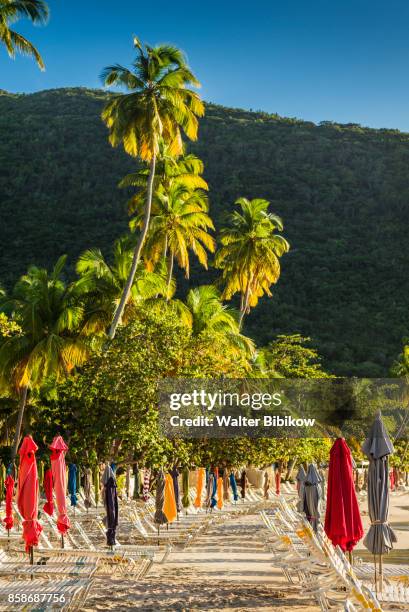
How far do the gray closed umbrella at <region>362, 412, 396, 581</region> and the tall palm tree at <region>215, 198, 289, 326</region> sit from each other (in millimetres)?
24199

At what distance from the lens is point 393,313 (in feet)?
232

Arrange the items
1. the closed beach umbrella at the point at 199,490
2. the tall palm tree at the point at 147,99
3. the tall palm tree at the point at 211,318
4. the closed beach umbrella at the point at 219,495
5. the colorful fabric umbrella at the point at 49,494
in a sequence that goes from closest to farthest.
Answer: the colorful fabric umbrella at the point at 49,494
the tall palm tree at the point at 147,99
the closed beach umbrella at the point at 199,490
the closed beach umbrella at the point at 219,495
the tall palm tree at the point at 211,318

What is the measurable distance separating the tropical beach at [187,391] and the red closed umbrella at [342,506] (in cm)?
3

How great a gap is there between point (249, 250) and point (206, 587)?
24780 mm

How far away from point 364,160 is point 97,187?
35719 millimetres

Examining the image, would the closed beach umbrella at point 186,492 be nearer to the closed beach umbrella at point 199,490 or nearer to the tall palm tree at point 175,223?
the closed beach umbrella at point 199,490

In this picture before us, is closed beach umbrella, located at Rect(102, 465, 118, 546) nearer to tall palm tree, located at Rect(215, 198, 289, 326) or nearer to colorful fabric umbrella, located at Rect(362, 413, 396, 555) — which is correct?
colorful fabric umbrella, located at Rect(362, 413, 396, 555)

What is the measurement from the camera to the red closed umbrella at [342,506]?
12430 mm

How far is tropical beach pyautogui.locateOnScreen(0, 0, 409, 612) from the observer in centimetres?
1248

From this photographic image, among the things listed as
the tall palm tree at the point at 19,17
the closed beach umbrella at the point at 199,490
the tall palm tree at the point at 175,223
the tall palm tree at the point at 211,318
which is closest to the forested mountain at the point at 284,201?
the tall palm tree at the point at 175,223

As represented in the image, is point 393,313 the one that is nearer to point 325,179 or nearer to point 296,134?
point 325,179

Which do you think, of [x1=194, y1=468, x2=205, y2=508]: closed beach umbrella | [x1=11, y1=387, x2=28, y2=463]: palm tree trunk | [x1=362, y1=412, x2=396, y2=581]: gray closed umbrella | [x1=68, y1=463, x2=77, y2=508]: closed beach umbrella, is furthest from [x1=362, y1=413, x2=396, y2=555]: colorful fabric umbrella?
[x1=194, y1=468, x2=205, y2=508]: closed beach umbrella

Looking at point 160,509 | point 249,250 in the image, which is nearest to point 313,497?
point 160,509

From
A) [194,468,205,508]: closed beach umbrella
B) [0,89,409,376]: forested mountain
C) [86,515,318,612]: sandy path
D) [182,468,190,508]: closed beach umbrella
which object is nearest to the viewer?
[86,515,318,612]: sandy path
